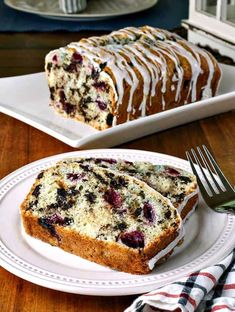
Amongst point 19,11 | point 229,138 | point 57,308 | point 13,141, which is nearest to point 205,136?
point 229,138

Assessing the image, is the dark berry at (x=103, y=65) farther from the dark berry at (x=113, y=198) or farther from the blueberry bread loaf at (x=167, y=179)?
the dark berry at (x=113, y=198)

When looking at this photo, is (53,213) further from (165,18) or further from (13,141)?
(165,18)

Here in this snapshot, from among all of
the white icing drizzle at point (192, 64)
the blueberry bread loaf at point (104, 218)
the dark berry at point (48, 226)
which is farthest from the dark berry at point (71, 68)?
the dark berry at point (48, 226)

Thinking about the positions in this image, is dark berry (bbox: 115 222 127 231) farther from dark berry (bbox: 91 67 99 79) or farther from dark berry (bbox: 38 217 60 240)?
Result: dark berry (bbox: 91 67 99 79)

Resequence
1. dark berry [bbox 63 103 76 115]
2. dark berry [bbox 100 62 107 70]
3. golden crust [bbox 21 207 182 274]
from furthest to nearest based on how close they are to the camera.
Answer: dark berry [bbox 63 103 76 115] < dark berry [bbox 100 62 107 70] < golden crust [bbox 21 207 182 274]

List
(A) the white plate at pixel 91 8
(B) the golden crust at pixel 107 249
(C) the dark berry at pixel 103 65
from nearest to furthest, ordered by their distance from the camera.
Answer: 1. (B) the golden crust at pixel 107 249
2. (C) the dark berry at pixel 103 65
3. (A) the white plate at pixel 91 8

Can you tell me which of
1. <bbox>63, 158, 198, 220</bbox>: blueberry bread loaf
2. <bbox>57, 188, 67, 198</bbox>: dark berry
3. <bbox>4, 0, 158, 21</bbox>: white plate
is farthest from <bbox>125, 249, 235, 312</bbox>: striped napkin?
<bbox>4, 0, 158, 21</bbox>: white plate
